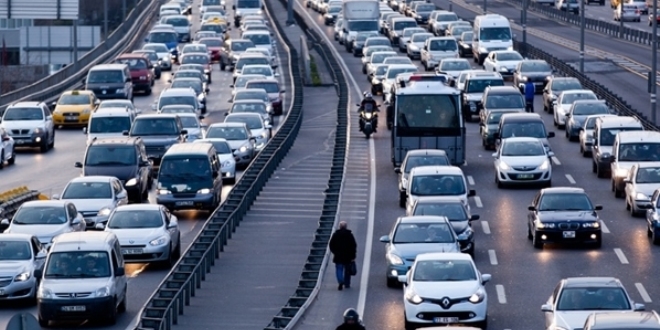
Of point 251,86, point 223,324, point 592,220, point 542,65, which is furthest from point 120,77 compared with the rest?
point 223,324

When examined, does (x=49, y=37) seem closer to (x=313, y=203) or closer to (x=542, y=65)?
(x=542, y=65)

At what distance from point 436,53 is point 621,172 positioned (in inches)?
1460

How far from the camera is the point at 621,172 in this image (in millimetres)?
44906

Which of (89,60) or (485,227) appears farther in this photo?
(89,60)

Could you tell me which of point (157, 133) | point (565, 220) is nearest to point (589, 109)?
point (157, 133)

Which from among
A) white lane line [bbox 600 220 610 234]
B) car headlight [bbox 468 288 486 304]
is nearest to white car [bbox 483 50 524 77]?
white lane line [bbox 600 220 610 234]

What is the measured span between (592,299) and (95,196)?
57.9 ft

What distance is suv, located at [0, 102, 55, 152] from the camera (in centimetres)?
5706

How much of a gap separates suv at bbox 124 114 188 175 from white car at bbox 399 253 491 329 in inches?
891

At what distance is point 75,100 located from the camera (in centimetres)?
6506

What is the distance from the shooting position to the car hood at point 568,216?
121 ft

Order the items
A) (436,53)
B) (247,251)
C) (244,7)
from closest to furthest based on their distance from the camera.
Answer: (247,251) < (436,53) < (244,7)

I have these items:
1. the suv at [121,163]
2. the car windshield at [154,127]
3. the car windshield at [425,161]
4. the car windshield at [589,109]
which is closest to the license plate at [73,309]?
the suv at [121,163]

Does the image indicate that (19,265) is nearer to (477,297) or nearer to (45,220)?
(45,220)
